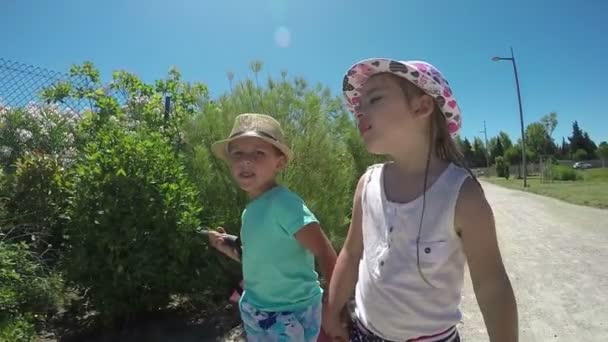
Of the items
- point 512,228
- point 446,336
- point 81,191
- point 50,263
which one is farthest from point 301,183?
point 512,228

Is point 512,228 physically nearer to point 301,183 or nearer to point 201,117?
point 301,183

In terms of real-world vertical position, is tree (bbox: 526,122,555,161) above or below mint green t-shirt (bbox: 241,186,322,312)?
above

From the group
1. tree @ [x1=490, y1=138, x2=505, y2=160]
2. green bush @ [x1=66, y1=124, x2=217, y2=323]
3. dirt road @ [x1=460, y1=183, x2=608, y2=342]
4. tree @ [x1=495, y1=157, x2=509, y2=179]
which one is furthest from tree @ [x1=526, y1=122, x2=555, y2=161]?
green bush @ [x1=66, y1=124, x2=217, y2=323]

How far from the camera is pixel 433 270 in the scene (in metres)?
1.39

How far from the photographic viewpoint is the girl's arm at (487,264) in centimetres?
130

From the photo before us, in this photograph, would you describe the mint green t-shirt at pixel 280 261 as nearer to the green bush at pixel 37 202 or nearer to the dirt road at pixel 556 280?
the dirt road at pixel 556 280

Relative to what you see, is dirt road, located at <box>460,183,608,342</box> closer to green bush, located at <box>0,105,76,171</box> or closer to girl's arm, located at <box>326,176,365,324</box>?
girl's arm, located at <box>326,176,365,324</box>

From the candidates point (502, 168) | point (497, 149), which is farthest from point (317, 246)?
point (497, 149)

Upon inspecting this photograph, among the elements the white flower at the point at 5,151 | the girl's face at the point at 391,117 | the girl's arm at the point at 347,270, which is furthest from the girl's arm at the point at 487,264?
the white flower at the point at 5,151

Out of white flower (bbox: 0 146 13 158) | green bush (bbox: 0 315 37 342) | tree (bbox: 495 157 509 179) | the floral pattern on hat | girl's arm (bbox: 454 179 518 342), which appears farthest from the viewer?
tree (bbox: 495 157 509 179)

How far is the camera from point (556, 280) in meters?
5.50

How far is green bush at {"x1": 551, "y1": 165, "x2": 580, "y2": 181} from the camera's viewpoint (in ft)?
112

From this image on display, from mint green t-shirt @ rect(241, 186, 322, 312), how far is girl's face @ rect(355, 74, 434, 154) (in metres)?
0.62

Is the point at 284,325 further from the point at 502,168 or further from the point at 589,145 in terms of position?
the point at 589,145
